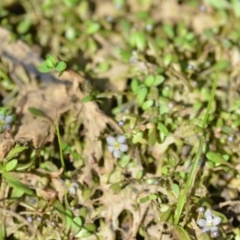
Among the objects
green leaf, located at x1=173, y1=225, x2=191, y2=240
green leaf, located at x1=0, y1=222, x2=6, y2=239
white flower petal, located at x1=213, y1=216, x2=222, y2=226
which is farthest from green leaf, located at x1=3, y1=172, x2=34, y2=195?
white flower petal, located at x1=213, y1=216, x2=222, y2=226

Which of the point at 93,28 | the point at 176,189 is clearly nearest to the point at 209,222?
the point at 176,189

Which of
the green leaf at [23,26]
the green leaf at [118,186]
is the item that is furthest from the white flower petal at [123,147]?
the green leaf at [23,26]

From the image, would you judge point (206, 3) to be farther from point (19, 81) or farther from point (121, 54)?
point (19, 81)

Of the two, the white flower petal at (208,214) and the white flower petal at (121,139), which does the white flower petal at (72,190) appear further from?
the white flower petal at (208,214)

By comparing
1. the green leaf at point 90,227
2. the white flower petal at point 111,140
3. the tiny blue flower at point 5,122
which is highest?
the tiny blue flower at point 5,122

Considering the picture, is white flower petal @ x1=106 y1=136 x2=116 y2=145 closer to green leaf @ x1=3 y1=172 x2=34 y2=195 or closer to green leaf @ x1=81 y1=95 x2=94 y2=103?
green leaf @ x1=81 y1=95 x2=94 y2=103

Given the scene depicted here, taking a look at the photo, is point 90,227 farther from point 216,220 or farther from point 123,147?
point 216,220

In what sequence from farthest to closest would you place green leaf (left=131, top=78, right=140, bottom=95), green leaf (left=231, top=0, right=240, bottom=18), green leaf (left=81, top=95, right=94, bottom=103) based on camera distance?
green leaf (left=231, top=0, right=240, bottom=18)
green leaf (left=131, top=78, right=140, bottom=95)
green leaf (left=81, top=95, right=94, bottom=103)
